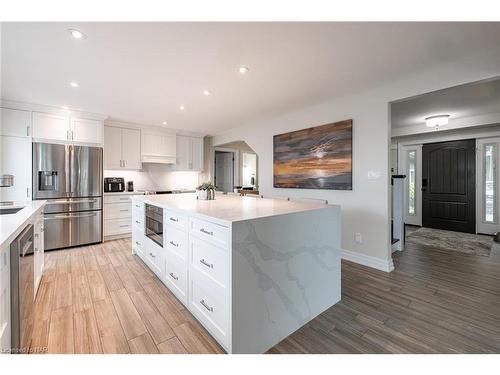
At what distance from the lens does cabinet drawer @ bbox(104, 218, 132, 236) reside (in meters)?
4.25

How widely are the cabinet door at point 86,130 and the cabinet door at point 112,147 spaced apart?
0.31 m

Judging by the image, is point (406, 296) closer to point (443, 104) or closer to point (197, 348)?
point (197, 348)

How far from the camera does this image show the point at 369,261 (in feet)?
10.1

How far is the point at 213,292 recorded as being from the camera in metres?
1.57

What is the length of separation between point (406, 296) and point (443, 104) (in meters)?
3.23

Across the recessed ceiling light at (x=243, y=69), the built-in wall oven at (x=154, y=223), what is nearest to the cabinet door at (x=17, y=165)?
the built-in wall oven at (x=154, y=223)

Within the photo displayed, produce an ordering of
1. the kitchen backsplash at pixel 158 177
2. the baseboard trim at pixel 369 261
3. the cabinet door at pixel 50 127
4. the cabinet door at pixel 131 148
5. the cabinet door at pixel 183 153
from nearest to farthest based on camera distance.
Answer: the baseboard trim at pixel 369 261 → the cabinet door at pixel 50 127 → the cabinet door at pixel 131 148 → the kitchen backsplash at pixel 158 177 → the cabinet door at pixel 183 153

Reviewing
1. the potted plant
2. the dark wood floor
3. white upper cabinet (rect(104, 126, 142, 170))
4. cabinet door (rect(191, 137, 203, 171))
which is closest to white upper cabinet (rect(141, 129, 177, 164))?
white upper cabinet (rect(104, 126, 142, 170))

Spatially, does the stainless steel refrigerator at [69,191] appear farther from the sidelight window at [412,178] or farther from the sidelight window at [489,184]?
the sidelight window at [489,184]

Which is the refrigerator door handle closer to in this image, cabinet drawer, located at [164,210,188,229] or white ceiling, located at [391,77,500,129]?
cabinet drawer, located at [164,210,188,229]

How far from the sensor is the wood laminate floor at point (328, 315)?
158 cm

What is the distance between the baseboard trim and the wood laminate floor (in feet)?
0.33
